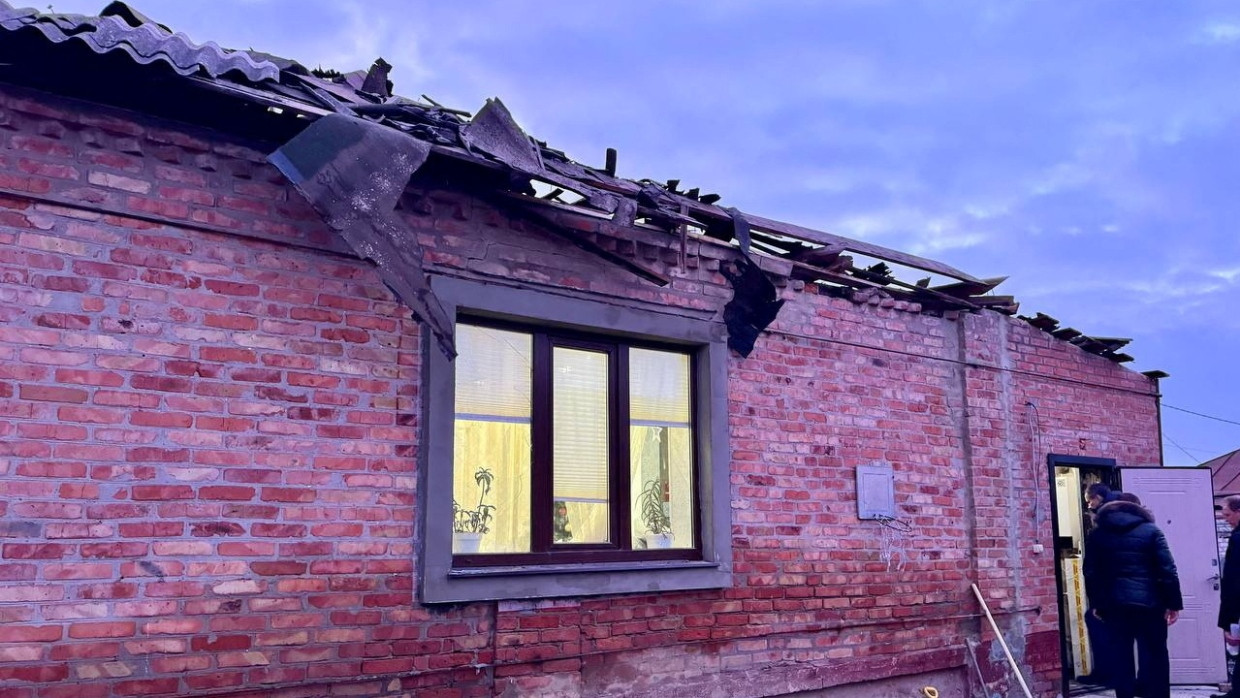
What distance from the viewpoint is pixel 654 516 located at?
598 cm

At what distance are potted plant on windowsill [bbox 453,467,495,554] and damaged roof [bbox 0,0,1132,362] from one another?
1510 millimetres

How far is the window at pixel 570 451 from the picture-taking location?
16.6ft

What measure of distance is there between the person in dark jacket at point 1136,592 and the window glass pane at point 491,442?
4.94 m

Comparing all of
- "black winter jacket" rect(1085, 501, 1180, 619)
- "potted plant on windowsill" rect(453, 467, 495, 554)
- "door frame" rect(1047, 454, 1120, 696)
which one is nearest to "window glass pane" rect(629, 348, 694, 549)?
"potted plant on windowsill" rect(453, 467, 495, 554)

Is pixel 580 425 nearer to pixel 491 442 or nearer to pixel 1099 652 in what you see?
pixel 491 442

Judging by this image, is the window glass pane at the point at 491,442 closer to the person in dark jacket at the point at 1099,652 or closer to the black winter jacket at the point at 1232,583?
the black winter jacket at the point at 1232,583

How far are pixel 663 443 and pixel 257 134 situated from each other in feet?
9.89

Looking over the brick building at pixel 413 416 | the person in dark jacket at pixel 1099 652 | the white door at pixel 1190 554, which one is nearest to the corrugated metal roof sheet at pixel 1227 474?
the white door at pixel 1190 554

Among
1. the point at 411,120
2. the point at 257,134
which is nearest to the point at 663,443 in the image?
the point at 411,120

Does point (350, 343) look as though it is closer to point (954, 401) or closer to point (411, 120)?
point (411, 120)

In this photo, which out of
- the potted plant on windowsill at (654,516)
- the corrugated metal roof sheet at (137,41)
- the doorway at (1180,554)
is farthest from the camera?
the doorway at (1180,554)

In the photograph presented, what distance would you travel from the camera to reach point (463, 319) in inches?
210

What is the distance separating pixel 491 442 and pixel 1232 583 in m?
6.00

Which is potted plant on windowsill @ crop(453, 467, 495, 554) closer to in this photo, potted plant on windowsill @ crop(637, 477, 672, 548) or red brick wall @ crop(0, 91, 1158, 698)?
red brick wall @ crop(0, 91, 1158, 698)
